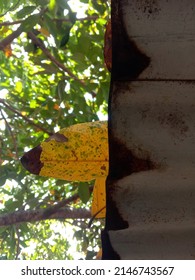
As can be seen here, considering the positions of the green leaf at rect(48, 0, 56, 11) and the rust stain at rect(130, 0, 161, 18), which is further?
the green leaf at rect(48, 0, 56, 11)

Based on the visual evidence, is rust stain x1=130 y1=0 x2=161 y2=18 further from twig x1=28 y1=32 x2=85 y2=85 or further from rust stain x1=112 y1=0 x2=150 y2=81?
twig x1=28 y1=32 x2=85 y2=85

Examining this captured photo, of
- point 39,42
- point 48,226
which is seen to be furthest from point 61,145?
point 48,226

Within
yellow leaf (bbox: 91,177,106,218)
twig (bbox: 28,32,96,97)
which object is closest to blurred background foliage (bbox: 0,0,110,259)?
twig (bbox: 28,32,96,97)

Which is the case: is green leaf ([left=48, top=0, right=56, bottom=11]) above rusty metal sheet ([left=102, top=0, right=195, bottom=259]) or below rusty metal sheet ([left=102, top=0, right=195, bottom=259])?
above

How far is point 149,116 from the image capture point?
0.52 metres

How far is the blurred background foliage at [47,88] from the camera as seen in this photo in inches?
100

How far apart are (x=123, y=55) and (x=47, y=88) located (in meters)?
3.29

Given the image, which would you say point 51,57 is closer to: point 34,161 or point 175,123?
point 34,161

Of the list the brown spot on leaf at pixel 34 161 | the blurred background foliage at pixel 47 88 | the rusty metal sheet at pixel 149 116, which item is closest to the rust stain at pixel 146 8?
the rusty metal sheet at pixel 149 116

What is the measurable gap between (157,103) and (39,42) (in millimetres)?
2618

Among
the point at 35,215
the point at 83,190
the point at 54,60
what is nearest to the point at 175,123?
the point at 83,190

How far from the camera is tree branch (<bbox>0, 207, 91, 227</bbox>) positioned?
107 inches

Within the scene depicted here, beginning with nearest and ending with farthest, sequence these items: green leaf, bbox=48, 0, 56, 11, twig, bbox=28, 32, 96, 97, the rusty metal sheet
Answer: the rusty metal sheet
green leaf, bbox=48, 0, 56, 11
twig, bbox=28, 32, 96, 97

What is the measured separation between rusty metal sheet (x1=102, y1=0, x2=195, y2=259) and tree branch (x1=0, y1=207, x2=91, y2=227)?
228cm
